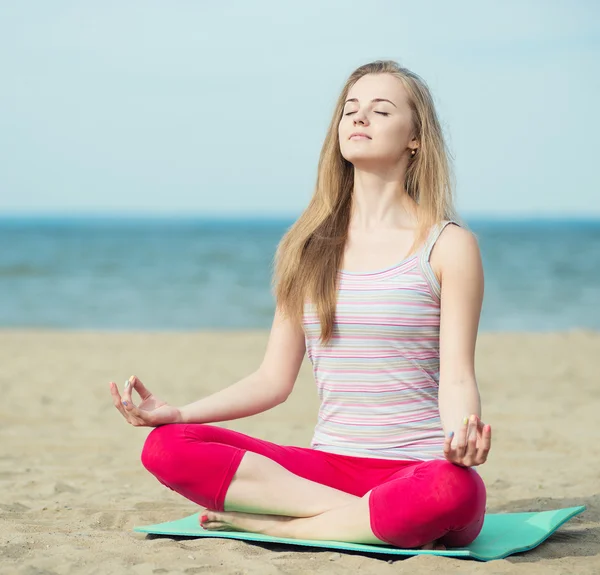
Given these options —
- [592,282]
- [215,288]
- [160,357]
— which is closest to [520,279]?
[592,282]

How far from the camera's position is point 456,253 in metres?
3.04

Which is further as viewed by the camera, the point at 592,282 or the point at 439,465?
the point at 592,282

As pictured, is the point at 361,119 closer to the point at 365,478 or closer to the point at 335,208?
the point at 335,208

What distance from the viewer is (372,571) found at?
109 inches

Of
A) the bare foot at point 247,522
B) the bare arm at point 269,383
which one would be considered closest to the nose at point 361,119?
the bare arm at point 269,383

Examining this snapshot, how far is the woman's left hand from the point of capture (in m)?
2.63

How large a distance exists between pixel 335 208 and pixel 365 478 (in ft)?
3.32

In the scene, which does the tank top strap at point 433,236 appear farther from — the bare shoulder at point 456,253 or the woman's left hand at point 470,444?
the woman's left hand at point 470,444

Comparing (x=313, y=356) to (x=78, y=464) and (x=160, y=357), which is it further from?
(x=160, y=357)

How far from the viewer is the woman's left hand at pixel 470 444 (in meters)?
2.63

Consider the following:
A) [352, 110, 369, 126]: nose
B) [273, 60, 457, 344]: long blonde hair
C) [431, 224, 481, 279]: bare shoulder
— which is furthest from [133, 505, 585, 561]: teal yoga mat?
[352, 110, 369, 126]: nose

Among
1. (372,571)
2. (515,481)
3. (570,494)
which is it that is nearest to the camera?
(372,571)

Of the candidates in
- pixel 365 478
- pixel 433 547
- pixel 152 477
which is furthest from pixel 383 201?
pixel 152 477

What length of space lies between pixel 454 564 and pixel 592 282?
72.8 ft
